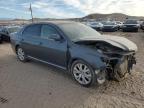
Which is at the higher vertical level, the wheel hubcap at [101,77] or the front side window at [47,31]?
the front side window at [47,31]

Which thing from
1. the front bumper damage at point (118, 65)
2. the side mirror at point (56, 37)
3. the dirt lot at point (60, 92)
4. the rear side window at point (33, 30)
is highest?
the rear side window at point (33, 30)

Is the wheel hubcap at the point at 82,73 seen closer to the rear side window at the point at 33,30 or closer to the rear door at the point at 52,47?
the rear door at the point at 52,47

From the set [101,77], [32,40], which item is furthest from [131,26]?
[101,77]

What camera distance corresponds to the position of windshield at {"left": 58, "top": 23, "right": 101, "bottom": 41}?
19.0 feet

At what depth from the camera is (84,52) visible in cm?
523

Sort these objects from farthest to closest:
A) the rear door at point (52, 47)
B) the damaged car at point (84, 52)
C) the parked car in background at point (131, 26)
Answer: the parked car in background at point (131, 26) < the rear door at point (52, 47) < the damaged car at point (84, 52)

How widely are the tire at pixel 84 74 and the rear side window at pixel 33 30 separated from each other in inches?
82.3

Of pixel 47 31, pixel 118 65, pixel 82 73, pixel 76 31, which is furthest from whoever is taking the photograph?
pixel 47 31

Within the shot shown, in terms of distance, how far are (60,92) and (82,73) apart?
77cm

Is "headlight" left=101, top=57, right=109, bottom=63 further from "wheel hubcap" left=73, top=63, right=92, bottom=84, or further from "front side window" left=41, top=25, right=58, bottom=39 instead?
"front side window" left=41, top=25, right=58, bottom=39

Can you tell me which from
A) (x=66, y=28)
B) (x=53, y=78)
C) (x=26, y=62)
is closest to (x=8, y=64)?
(x=26, y=62)

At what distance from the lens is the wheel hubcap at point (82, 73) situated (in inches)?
206

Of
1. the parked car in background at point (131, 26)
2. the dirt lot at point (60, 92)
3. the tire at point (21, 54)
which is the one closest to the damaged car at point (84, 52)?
the dirt lot at point (60, 92)

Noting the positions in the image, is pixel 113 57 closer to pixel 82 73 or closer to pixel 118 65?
pixel 118 65
